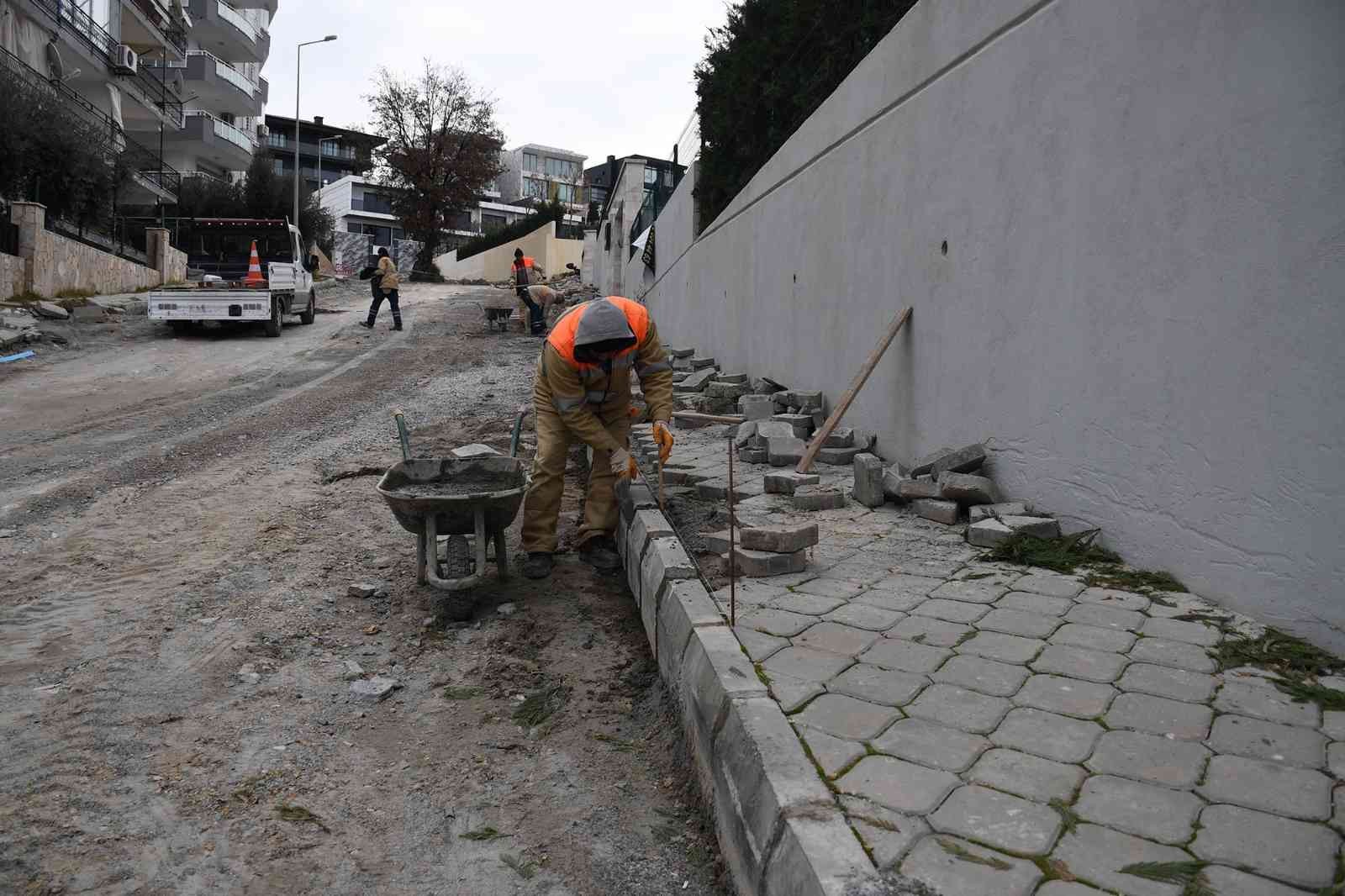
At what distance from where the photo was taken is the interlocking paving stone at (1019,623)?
3.48 metres

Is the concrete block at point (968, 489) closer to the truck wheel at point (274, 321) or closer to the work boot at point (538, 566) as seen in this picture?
the work boot at point (538, 566)

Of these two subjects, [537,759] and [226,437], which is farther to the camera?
[226,437]

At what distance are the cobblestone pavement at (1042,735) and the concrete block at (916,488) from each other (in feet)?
3.58

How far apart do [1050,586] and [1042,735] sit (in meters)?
1.44

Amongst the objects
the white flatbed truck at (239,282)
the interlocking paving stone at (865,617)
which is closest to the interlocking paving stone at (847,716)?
the interlocking paving stone at (865,617)

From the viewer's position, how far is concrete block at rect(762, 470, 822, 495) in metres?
5.75

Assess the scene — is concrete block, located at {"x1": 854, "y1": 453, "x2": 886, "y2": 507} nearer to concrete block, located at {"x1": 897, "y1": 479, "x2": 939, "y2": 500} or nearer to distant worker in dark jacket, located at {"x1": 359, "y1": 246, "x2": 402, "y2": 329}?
concrete block, located at {"x1": 897, "y1": 479, "x2": 939, "y2": 500}

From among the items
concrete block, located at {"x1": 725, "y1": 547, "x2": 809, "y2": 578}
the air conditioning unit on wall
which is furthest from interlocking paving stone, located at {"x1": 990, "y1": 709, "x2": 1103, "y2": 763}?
the air conditioning unit on wall

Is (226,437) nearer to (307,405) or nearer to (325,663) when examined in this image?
(307,405)

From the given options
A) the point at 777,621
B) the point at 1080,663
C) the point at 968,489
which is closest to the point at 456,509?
the point at 777,621

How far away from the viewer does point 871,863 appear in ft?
6.84

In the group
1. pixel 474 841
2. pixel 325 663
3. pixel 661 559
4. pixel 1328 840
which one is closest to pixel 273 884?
pixel 474 841

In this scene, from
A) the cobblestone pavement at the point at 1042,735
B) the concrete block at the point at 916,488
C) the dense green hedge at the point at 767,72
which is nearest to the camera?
the cobblestone pavement at the point at 1042,735

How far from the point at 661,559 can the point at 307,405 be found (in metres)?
7.46
